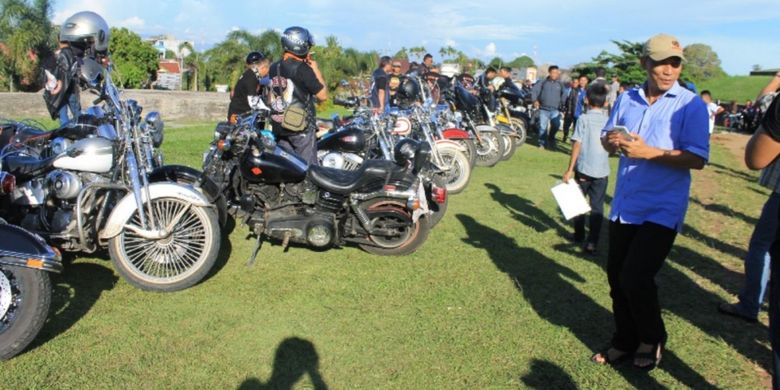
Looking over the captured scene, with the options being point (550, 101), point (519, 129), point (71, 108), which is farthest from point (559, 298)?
point (550, 101)

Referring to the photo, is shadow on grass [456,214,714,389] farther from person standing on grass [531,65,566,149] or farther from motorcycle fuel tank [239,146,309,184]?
person standing on grass [531,65,566,149]

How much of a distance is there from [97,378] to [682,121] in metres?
3.35

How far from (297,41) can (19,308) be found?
11.9ft

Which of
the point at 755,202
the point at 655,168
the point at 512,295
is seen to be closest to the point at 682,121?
the point at 655,168

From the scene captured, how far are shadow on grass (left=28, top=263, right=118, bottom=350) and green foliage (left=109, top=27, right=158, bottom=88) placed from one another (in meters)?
27.1

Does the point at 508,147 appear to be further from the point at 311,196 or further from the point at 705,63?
the point at 705,63

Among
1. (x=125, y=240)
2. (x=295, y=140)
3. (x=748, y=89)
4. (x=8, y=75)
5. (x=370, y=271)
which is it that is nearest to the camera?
(x=125, y=240)

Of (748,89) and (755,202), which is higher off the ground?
(748,89)

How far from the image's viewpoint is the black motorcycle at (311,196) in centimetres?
500

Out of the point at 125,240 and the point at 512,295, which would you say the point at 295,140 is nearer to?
the point at 125,240

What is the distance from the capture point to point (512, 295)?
452cm

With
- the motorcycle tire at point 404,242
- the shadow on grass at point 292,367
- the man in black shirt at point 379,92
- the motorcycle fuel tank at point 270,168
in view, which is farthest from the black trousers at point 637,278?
the man in black shirt at point 379,92

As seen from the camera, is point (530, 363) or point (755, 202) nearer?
point (530, 363)

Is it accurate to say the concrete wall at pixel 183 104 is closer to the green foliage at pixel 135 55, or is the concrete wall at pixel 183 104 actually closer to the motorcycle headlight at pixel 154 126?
the motorcycle headlight at pixel 154 126
